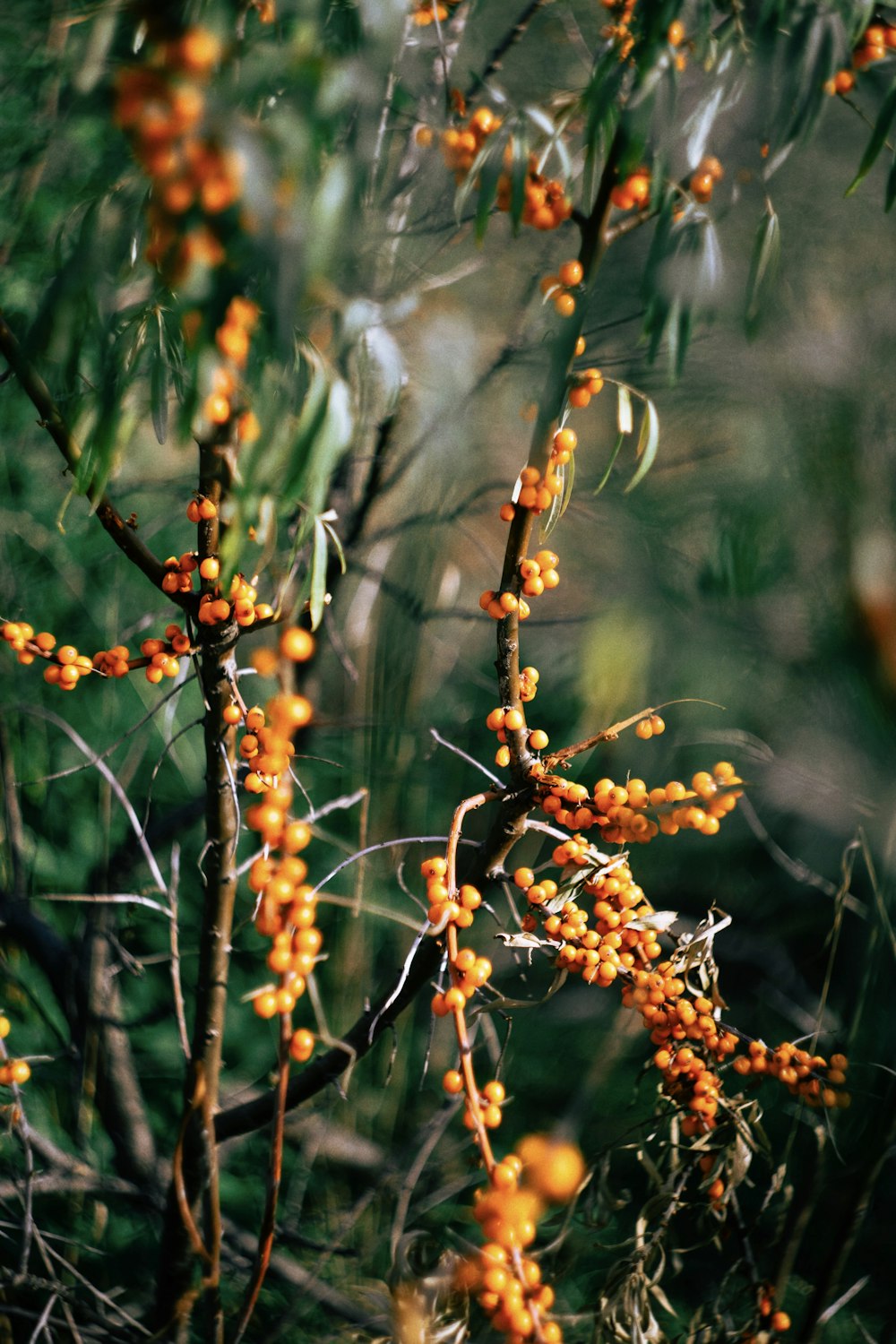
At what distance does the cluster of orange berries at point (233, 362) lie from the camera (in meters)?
0.26

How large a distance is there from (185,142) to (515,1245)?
383 mm

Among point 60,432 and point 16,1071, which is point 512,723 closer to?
point 60,432

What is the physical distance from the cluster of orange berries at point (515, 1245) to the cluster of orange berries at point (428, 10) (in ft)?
2.01

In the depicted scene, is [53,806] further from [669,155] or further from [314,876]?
[669,155]

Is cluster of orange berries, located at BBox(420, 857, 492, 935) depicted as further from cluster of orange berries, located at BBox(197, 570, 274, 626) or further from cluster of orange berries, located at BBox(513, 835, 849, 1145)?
cluster of orange berries, located at BBox(197, 570, 274, 626)

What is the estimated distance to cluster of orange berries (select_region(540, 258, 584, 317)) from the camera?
1.29 ft

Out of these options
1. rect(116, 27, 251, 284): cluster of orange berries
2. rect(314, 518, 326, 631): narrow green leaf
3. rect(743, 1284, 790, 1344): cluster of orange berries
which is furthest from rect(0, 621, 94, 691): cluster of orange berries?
rect(743, 1284, 790, 1344): cluster of orange berries

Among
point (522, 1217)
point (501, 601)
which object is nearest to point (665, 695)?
point (501, 601)

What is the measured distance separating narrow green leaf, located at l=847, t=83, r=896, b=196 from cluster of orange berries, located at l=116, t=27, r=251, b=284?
0.71ft

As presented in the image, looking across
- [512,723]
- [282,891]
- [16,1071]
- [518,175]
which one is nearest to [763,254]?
[518,175]

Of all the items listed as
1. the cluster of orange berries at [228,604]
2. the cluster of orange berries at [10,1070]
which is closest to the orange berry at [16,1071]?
the cluster of orange berries at [10,1070]

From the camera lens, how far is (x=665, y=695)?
841 millimetres

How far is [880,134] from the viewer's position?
31 centimetres

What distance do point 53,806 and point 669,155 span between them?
3.45 feet
